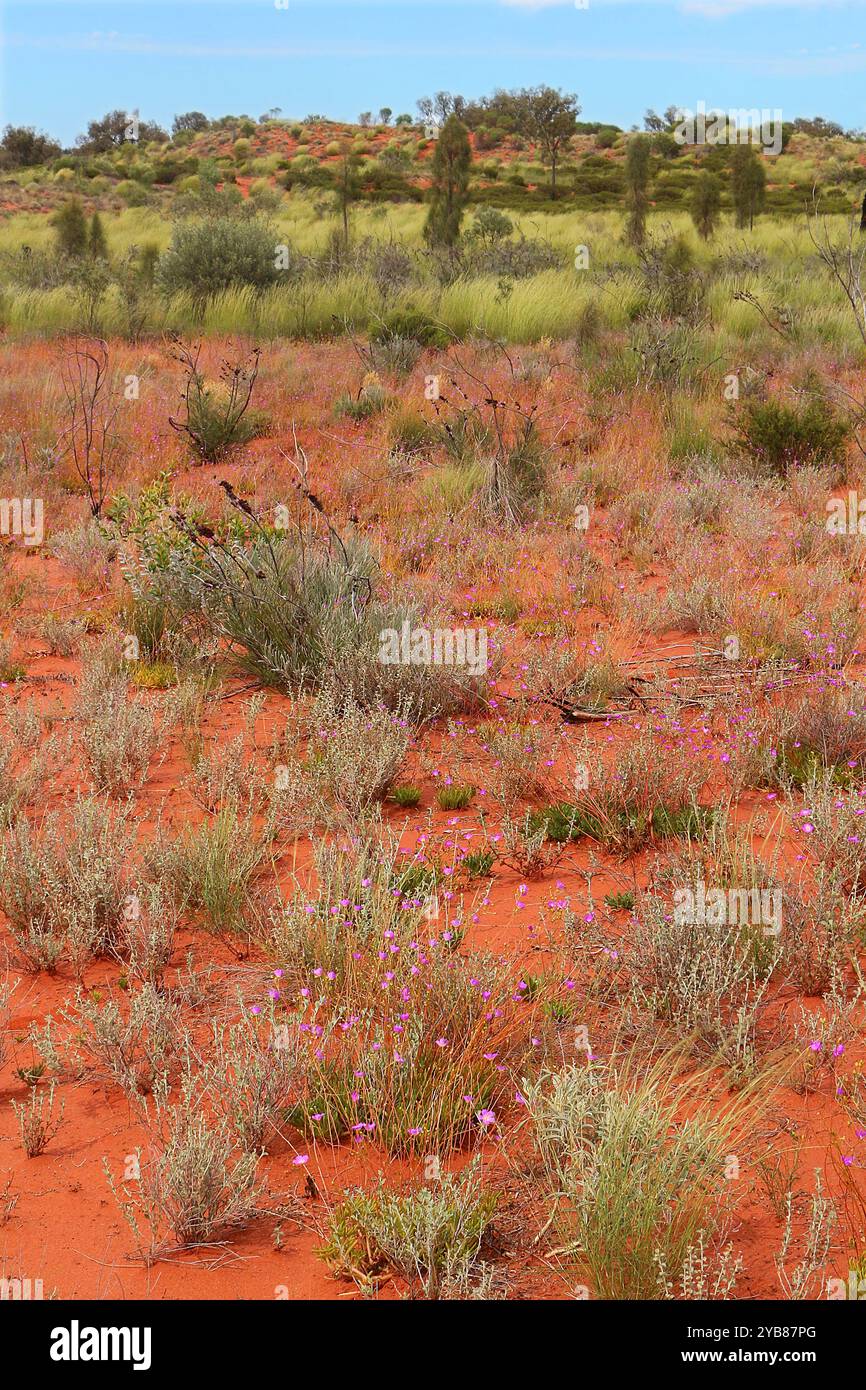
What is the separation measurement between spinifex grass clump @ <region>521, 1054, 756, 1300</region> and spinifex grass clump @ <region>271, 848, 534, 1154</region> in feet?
0.73

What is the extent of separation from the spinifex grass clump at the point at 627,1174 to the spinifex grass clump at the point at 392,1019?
22 cm

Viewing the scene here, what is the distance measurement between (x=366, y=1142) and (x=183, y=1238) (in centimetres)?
47

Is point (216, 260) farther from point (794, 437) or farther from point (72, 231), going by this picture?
point (794, 437)

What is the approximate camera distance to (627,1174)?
2.27m

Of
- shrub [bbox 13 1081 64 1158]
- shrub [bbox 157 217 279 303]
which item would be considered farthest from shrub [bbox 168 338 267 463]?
shrub [bbox 13 1081 64 1158]

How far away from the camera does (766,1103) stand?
2.52 m

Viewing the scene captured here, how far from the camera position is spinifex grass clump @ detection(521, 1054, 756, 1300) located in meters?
2.19

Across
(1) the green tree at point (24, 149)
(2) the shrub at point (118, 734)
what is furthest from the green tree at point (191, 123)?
(2) the shrub at point (118, 734)

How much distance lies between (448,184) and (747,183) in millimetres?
9241

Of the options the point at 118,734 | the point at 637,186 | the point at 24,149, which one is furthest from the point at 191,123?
the point at 118,734

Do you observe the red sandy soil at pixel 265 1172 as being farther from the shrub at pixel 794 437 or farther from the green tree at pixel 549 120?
the green tree at pixel 549 120

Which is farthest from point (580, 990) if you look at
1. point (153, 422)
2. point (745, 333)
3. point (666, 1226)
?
point (745, 333)
